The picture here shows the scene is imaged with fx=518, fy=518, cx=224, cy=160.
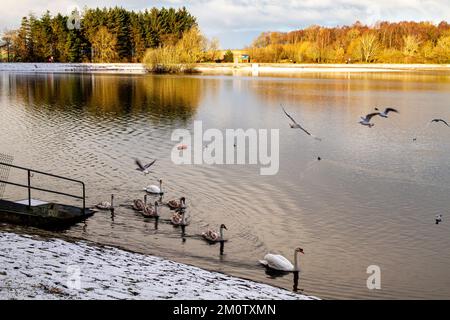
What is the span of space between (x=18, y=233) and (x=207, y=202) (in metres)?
7.75

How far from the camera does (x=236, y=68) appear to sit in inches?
5453

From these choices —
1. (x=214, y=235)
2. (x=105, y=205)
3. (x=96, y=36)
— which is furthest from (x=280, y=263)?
(x=96, y=36)

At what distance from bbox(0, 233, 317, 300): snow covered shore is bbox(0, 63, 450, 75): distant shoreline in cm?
10401

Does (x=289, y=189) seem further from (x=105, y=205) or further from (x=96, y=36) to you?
(x=96, y=36)

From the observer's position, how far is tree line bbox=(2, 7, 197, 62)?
128375 millimetres

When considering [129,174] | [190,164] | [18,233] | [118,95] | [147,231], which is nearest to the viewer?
[18,233]

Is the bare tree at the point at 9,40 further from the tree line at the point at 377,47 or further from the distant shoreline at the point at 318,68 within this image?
the tree line at the point at 377,47

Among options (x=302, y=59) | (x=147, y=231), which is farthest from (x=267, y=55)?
(x=147, y=231)

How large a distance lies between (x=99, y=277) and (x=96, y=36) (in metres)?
128

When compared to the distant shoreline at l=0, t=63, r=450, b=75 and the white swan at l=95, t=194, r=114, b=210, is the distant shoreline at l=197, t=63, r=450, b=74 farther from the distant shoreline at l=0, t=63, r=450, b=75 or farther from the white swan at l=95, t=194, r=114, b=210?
the white swan at l=95, t=194, r=114, b=210

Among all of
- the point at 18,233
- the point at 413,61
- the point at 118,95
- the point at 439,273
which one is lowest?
the point at 439,273

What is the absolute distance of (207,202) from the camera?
19.1 meters

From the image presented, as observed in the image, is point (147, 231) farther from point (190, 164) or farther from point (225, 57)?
point (225, 57)

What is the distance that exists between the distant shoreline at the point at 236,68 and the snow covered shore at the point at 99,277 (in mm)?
104012
